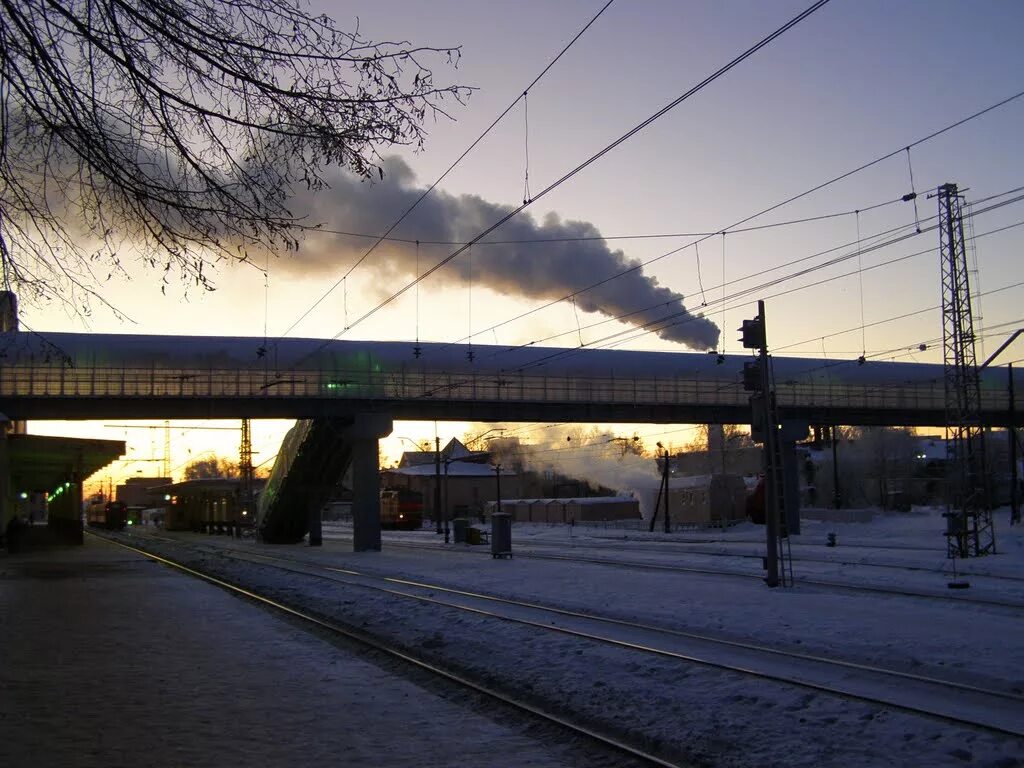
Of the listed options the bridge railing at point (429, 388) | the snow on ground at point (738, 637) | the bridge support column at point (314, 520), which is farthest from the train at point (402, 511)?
the snow on ground at point (738, 637)

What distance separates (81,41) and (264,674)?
732 cm

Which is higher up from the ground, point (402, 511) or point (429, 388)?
point (429, 388)

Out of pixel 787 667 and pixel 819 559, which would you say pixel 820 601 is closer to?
pixel 787 667

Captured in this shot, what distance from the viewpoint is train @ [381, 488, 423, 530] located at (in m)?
85.0

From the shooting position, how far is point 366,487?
43469 mm

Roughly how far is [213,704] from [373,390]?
38.9m

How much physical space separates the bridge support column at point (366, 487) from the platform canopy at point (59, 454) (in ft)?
57.6

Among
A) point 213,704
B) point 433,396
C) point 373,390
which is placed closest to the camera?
point 213,704

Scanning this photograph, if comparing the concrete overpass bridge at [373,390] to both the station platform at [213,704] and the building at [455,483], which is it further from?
the building at [455,483]

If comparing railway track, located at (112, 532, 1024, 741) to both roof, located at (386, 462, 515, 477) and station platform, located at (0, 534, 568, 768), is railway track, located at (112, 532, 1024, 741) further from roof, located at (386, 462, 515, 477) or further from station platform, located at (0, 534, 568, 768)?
roof, located at (386, 462, 515, 477)

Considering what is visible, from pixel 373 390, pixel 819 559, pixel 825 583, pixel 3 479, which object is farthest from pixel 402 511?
pixel 825 583

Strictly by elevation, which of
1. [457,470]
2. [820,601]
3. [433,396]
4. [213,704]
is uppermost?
[433,396]

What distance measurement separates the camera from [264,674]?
11.6m

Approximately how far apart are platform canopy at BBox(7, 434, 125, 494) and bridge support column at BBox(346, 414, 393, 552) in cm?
1754
